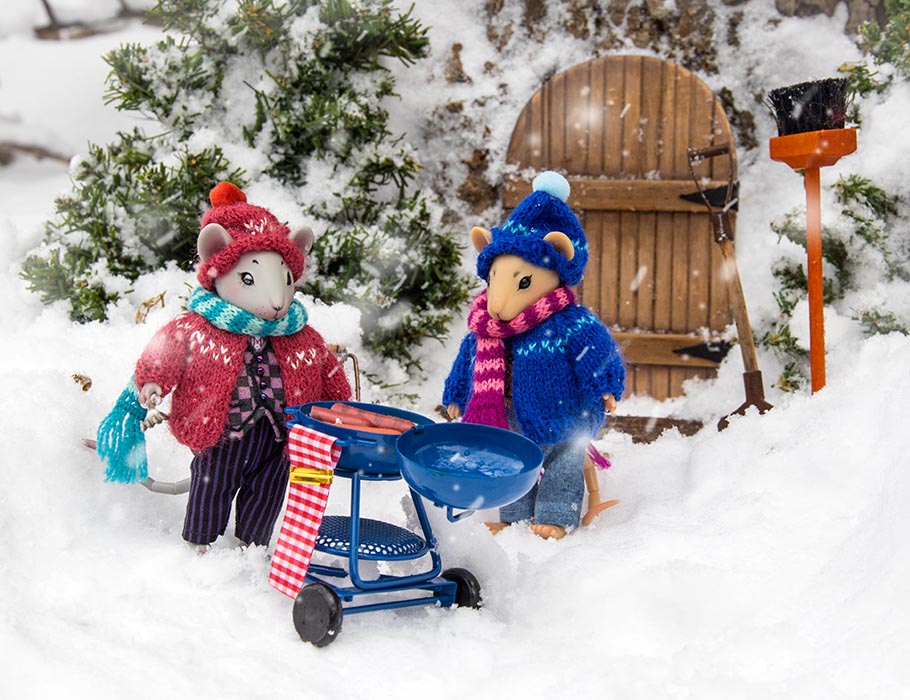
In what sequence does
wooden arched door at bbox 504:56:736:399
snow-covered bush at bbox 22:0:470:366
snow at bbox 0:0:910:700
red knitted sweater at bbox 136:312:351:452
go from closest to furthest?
snow at bbox 0:0:910:700 → red knitted sweater at bbox 136:312:351:452 → snow-covered bush at bbox 22:0:470:366 → wooden arched door at bbox 504:56:736:399

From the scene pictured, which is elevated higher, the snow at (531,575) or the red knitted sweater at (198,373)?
the red knitted sweater at (198,373)

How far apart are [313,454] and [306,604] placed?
378mm

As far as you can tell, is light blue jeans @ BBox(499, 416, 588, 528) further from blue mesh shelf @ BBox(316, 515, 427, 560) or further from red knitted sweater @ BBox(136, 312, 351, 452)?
red knitted sweater @ BBox(136, 312, 351, 452)

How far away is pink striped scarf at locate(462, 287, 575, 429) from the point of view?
10.2 ft

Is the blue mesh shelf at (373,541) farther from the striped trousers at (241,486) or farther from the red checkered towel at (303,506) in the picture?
the striped trousers at (241,486)

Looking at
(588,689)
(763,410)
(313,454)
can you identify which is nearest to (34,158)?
(313,454)

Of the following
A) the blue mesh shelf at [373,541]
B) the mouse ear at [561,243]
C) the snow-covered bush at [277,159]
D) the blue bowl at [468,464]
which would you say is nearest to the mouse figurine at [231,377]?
the blue mesh shelf at [373,541]

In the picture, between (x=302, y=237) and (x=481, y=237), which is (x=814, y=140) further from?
(x=302, y=237)

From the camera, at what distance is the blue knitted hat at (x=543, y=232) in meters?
3.05

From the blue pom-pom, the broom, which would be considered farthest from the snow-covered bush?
the broom

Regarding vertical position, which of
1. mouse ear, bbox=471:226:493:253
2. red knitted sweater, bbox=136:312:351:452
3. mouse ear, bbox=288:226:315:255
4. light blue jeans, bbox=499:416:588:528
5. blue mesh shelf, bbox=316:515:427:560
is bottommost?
→ light blue jeans, bbox=499:416:588:528

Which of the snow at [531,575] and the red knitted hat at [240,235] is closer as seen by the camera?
the snow at [531,575]

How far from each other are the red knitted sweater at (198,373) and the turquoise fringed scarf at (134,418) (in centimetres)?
5

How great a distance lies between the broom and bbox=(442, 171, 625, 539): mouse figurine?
38.4 inches
